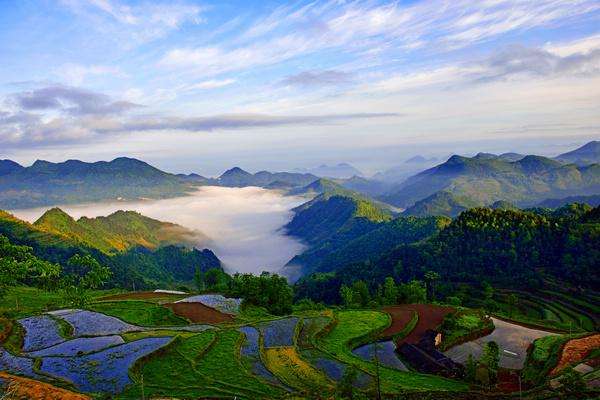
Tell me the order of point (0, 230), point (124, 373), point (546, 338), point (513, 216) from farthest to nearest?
point (0, 230)
point (513, 216)
point (546, 338)
point (124, 373)

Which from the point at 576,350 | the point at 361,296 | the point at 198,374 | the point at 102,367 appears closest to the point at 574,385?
the point at 576,350

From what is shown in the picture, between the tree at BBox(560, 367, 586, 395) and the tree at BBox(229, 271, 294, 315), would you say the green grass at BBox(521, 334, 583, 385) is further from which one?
the tree at BBox(229, 271, 294, 315)

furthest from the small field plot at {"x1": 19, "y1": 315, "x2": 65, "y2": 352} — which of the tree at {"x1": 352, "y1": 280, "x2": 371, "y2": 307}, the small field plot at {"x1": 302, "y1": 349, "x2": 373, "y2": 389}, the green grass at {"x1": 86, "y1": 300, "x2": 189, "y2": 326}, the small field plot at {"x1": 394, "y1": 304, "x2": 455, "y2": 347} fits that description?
the tree at {"x1": 352, "y1": 280, "x2": 371, "y2": 307}

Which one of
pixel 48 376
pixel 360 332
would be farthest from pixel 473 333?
pixel 48 376

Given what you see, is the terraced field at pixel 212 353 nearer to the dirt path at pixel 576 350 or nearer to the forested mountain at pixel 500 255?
the dirt path at pixel 576 350

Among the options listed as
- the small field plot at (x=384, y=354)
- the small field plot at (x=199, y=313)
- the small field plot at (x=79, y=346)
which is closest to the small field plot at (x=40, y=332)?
the small field plot at (x=79, y=346)

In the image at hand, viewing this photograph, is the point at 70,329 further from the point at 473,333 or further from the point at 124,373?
the point at 473,333
